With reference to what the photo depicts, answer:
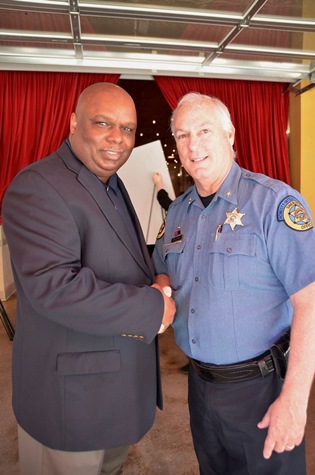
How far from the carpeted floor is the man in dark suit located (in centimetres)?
83

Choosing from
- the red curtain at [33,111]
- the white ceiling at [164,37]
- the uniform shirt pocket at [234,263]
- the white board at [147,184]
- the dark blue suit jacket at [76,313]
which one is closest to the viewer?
the dark blue suit jacket at [76,313]

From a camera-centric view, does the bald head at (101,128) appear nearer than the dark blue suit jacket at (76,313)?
No

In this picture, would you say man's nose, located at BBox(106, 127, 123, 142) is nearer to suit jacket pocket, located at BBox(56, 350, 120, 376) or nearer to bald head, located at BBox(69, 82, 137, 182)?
bald head, located at BBox(69, 82, 137, 182)

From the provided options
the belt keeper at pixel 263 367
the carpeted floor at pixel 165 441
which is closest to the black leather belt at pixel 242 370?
the belt keeper at pixel 263 367

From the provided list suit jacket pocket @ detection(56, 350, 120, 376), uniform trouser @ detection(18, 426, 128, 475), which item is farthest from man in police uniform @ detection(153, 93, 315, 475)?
uniform trouser @ detection(18, 426, 128, 475)

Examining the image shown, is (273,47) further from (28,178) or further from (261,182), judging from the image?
(28,178)

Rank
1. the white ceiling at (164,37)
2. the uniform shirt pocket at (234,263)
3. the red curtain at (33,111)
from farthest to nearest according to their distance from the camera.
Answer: the red curtain at (33,111)
the white ceiling at (164,37)
the uniform shirt pocket at (234,263)

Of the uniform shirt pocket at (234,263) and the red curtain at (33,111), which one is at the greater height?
the red curtain at (33,111)

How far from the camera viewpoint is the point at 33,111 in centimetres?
420

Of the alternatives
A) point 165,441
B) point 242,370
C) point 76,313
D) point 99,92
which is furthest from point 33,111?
point 242,370

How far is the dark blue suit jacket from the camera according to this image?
926 millimetres

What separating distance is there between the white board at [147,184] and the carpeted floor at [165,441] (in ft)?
5.08

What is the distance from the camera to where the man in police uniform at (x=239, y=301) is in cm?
95

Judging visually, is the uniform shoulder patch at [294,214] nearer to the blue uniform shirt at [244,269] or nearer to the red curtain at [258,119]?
the blue uniform shirt at [244,269]
